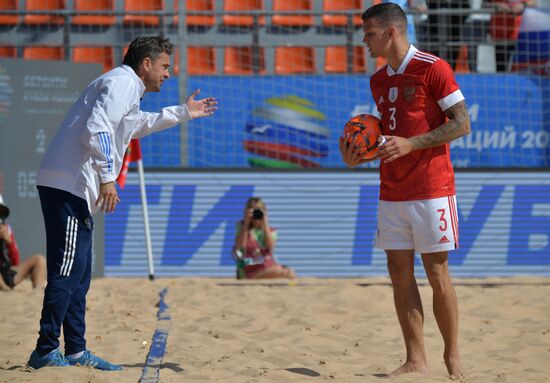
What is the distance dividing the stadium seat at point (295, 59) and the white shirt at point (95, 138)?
278 inches

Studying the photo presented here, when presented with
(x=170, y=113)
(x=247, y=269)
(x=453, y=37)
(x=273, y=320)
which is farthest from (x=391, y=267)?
(x=453, y=37)

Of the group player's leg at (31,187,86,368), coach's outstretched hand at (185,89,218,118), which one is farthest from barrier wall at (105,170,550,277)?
player's leg at (31,187,86,368)

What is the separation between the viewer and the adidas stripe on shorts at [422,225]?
4.65m

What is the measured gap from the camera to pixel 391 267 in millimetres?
4902

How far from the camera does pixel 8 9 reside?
11781mm

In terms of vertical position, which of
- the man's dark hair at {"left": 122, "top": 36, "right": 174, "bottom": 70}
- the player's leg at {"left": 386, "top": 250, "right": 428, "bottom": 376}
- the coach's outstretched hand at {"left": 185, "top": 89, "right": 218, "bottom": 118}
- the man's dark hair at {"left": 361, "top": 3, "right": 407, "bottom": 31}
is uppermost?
the man's dark hair at {"left": 361, "top": 3, "right": 407, "bottom": 31}

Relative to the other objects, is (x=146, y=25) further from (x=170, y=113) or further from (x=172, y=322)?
(x=170, y=113)

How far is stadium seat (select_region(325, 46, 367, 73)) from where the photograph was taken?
11.7 m

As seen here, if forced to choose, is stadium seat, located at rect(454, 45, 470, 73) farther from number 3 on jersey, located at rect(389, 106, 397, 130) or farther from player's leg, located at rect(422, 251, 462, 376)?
player's leg, located at rect(422, 251, 462, 376)

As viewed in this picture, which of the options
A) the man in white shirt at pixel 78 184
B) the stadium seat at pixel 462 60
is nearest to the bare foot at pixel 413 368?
the man in white shirt at pixel 78 184

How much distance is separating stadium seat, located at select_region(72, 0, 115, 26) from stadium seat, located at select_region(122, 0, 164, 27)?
0.20 m

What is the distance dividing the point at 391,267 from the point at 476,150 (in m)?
6.50

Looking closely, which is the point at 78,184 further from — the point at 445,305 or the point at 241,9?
the point at 241,9

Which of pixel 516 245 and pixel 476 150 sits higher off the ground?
pixel 476 150
